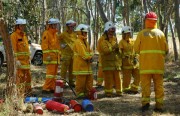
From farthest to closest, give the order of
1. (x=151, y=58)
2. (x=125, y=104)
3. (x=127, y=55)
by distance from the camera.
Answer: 1. (x=127, y=55)
2. (x=125, y=104)
3. (x=151, y=58)

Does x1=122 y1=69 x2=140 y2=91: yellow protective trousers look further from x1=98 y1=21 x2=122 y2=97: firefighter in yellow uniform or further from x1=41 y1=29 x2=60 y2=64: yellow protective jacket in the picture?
x1=41 y1=29 x2=60 y2=64: yellow protective jacket

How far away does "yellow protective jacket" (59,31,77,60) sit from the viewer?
11.0 meters

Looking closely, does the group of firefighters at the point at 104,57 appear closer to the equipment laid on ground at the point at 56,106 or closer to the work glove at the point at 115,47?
the work glove at the point at 115,47

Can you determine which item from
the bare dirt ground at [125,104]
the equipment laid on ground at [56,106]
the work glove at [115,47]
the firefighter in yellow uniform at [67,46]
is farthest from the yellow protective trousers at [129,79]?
the equipment laid on ground at [56,106]

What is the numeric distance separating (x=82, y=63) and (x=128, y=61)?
1.52 meters

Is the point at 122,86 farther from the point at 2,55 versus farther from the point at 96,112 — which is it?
the point at 2,55

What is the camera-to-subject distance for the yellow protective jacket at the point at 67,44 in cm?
1102

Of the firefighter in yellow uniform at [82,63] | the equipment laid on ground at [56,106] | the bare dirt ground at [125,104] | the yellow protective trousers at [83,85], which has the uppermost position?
the firefighter in yellow uniform at [82,63]

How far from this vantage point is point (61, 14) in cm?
3291

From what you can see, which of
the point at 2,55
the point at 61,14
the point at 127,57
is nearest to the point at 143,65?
the point at 127,57

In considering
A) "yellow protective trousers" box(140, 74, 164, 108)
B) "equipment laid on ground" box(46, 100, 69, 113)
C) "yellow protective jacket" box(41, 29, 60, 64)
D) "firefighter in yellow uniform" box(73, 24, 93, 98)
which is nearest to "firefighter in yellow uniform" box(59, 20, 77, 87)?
"yellow protective jacket" box(41, 29, 60, 64)

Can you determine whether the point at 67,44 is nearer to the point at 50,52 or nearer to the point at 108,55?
the point at 50,52

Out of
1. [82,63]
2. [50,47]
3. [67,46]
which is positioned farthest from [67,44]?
[82,63]

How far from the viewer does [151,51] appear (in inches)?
291
